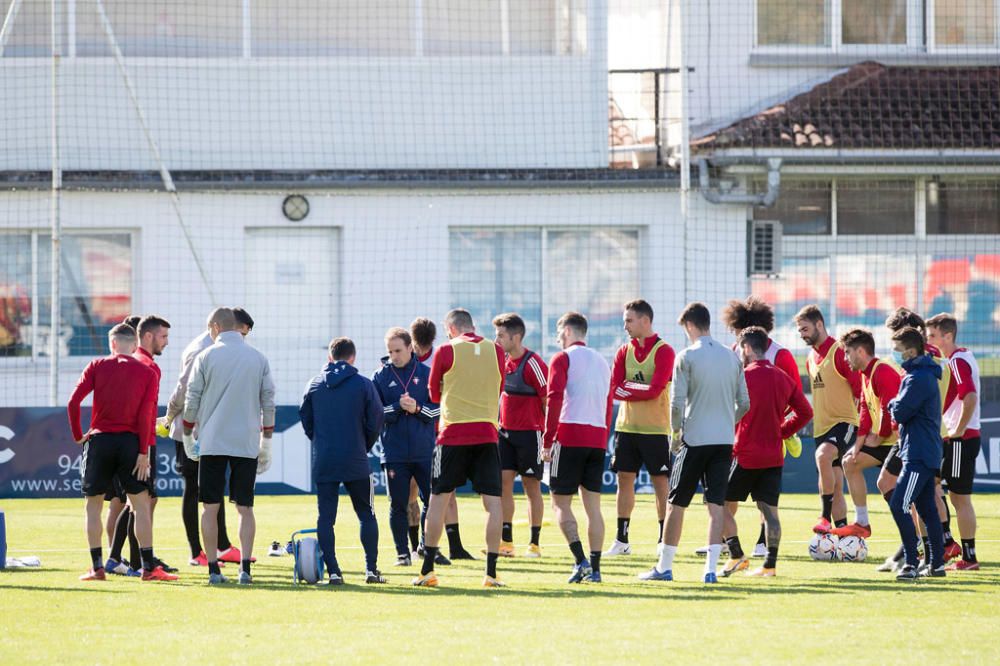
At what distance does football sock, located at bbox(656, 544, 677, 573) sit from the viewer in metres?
11.5

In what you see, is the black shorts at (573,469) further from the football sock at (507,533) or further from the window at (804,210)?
the window at (804,210)

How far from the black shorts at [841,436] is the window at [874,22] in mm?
13447

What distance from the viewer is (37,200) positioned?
23688 millimetres

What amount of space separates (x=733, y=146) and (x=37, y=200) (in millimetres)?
10588

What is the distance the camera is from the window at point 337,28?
24.8 meters

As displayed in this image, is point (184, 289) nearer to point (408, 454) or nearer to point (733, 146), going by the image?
point (733, 146)

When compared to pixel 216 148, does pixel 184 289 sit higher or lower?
lower

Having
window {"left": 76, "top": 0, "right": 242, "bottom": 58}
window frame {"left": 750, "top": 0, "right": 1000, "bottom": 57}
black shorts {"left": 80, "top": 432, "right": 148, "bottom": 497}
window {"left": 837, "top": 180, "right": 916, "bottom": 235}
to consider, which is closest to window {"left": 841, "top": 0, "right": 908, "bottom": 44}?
window frame {"left": 750, "top": 0, "right": 1000, "bottom": 57}

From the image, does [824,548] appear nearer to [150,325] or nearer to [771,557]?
[771,557]

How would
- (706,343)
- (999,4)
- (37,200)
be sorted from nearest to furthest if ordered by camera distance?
(706,343) < (37,200) < (999,4)

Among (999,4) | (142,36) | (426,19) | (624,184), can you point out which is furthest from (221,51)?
(999,4)

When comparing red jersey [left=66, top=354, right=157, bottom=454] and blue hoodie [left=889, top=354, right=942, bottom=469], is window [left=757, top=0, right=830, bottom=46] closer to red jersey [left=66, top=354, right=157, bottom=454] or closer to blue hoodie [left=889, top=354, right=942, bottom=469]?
blue hoodie [left=889, top=354, right=942, bottom=469]

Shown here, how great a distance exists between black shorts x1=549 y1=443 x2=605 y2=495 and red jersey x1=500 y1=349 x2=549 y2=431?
7.28ft

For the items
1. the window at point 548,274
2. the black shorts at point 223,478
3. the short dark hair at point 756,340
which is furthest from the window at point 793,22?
the black shorts at point 223,478
